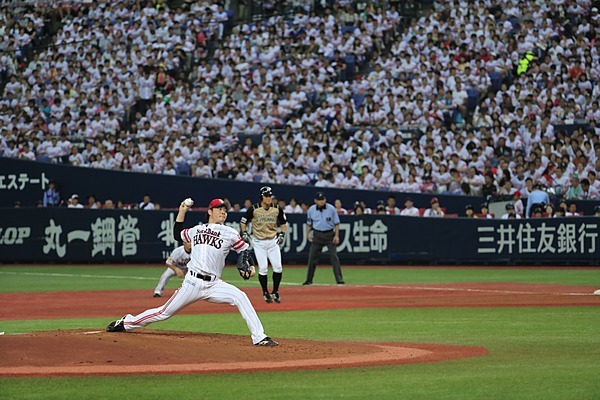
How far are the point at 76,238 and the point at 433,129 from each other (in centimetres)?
1122

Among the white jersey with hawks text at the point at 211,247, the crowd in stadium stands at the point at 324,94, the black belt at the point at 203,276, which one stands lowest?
the black belt at the point at 203,276

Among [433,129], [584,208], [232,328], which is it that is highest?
[433,129]

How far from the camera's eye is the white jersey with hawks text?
11734mm

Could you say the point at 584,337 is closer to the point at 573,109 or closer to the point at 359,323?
the point at 359,323

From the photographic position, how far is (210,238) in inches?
464

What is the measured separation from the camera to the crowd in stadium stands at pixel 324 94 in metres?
29.3

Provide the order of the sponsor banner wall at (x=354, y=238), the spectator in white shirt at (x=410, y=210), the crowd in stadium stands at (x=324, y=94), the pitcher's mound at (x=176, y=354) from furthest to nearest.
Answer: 1. the spectator in white shirt at (x=410, y=210)
2. the crowd in stadium stands at (x=324, y=94)
3. the sponsor banner wall at (x=354, y=238)
4. the pitcher's mound at (x=176, y=354)

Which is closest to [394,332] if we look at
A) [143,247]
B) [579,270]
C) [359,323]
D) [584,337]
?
[359,323]

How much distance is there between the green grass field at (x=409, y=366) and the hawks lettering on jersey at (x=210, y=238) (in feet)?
6.19

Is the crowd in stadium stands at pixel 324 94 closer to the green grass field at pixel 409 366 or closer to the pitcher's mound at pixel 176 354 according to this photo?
the green grass field at pixel 409 366

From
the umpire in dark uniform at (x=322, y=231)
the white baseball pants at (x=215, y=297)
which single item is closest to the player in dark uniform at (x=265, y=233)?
the umpire in dark uniform at (x=322, y=231)

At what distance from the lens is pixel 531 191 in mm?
28125

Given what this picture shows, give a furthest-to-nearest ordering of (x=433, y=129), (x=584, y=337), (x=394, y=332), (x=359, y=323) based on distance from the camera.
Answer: (x=433, y=129)
(x=359, y=323)
(x=394, y=332)
(x=584, y=337)

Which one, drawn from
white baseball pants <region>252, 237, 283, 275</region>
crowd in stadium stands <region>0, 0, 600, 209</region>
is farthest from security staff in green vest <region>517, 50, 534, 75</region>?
white baseball pants <region>252, 237, 283, 275</region>
